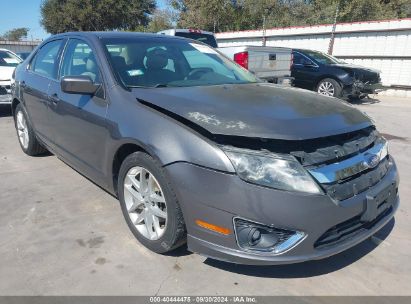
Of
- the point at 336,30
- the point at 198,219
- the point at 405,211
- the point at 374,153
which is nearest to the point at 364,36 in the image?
the point at 336,30

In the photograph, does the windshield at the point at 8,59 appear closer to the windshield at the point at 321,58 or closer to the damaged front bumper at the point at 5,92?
the damaged front bumper at the point at 5,92

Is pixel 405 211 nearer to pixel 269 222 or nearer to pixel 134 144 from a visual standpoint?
pixel 269 222

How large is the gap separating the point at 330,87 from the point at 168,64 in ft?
28.2

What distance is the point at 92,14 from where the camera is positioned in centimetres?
3703

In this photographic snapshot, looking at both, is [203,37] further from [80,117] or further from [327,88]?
[80,117]

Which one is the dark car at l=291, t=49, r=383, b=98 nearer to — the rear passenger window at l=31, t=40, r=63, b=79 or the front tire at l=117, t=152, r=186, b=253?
the rear passenger window at l=31, t=40, r=63, b=79

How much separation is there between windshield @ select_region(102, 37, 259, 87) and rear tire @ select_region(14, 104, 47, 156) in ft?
6.94

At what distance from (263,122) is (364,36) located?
46.5ft

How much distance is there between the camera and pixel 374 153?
9.04ft

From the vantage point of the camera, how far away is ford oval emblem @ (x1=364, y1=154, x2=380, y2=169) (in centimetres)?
263

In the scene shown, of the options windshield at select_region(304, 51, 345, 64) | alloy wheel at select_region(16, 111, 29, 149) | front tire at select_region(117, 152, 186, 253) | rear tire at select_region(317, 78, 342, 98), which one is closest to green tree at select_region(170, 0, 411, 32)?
windshield at select_region(304, 51, 345, 64)

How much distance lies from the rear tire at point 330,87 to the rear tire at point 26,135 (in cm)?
835

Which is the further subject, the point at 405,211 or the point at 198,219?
the point at 405,211

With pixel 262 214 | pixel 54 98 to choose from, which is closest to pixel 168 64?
pixel 54 98
